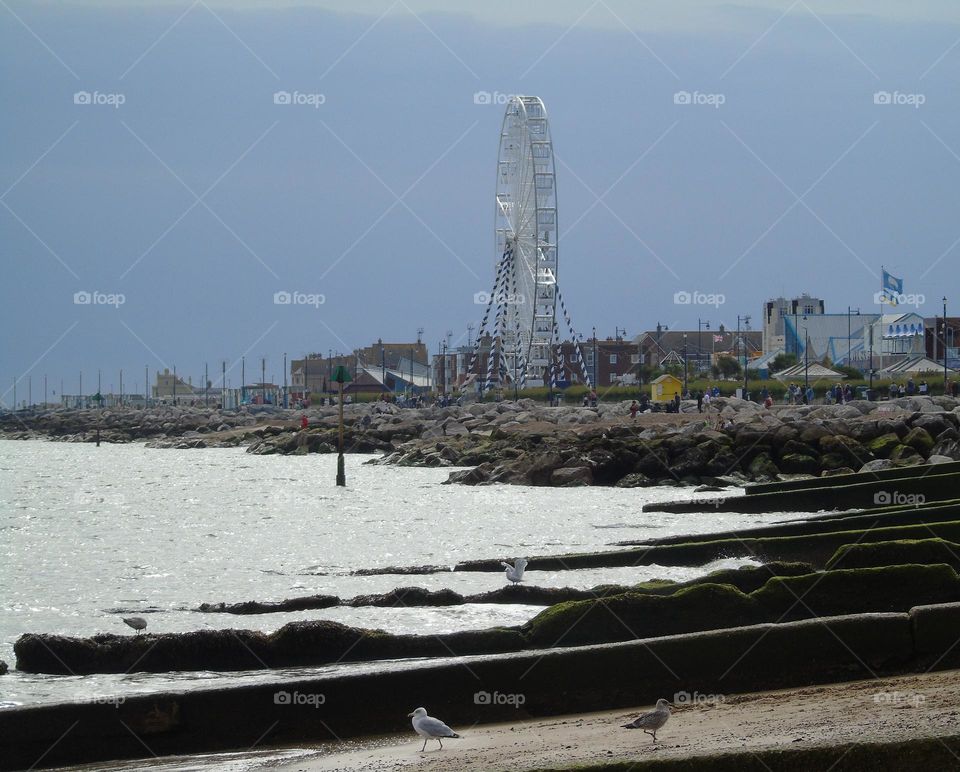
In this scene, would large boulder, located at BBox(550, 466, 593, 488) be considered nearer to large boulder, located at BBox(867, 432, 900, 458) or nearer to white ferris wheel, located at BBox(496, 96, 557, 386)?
large boulder, located at BBox(867, 432, 900, 458)

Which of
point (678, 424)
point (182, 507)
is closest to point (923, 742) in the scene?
point (182, 507)

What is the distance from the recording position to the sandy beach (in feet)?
21.1

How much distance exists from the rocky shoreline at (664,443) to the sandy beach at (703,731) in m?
17.6

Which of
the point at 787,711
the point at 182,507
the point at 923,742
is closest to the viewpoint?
the point at 923,742

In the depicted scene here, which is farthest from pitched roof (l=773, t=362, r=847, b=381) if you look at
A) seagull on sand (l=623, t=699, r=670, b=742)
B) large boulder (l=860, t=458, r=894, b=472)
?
seagull on sand (l=623, t=699, r=670, b=742)

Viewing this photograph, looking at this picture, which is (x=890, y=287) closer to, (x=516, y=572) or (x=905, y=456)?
(x=905, y=456)

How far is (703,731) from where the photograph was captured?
23.9 ft

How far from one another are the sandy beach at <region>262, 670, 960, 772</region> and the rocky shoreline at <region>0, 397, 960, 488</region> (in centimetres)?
1758

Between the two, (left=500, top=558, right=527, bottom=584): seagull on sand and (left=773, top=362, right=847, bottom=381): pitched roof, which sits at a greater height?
(left=773, top=362, right=847, bottom=381): pitched roof

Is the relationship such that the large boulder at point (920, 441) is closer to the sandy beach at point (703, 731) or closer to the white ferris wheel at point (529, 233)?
the sandy beach at point (703, 731)

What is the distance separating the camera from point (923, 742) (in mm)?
5910

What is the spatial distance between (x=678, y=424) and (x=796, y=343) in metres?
63.0

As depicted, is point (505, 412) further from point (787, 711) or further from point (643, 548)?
point (787, 711)

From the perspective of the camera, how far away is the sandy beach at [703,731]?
644 centimetres
